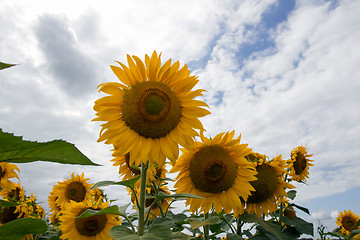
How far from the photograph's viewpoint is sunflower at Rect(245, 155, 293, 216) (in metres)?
3.88

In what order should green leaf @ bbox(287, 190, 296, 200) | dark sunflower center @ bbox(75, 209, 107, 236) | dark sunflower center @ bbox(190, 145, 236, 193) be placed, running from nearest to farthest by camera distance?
dark sunflower center @ bbox(190, 145, 236, 193) < dark sunflower center @ bbox(75, 209, 107, 236) < green leaf @ bbox(287, 190, 296, 200)

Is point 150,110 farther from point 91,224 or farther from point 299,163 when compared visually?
point 299,163

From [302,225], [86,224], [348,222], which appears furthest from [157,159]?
[348,222]

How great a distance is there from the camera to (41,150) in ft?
2.19

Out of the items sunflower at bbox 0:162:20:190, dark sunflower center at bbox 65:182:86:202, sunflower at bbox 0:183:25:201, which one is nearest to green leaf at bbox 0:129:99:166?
sunflower at bbox 0:162:20:190

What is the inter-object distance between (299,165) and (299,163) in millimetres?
43

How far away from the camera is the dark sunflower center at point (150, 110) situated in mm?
2642

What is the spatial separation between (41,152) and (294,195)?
4.56 meters

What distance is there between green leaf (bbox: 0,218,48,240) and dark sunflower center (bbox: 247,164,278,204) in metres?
3.23

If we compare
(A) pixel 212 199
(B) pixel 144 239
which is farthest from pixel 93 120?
(A) pixel 212 199

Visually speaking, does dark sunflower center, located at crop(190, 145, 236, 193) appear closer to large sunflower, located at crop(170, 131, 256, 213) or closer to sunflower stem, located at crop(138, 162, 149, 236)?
large sunflower, located at crop(170, 131, 256, 213)

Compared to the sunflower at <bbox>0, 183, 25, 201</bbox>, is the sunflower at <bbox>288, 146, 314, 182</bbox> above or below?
above

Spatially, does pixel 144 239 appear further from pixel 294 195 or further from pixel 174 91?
pixel 294 195

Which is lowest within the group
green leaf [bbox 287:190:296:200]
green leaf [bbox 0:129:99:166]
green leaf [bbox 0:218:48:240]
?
green leaf [bbox 0:218:48:240]
